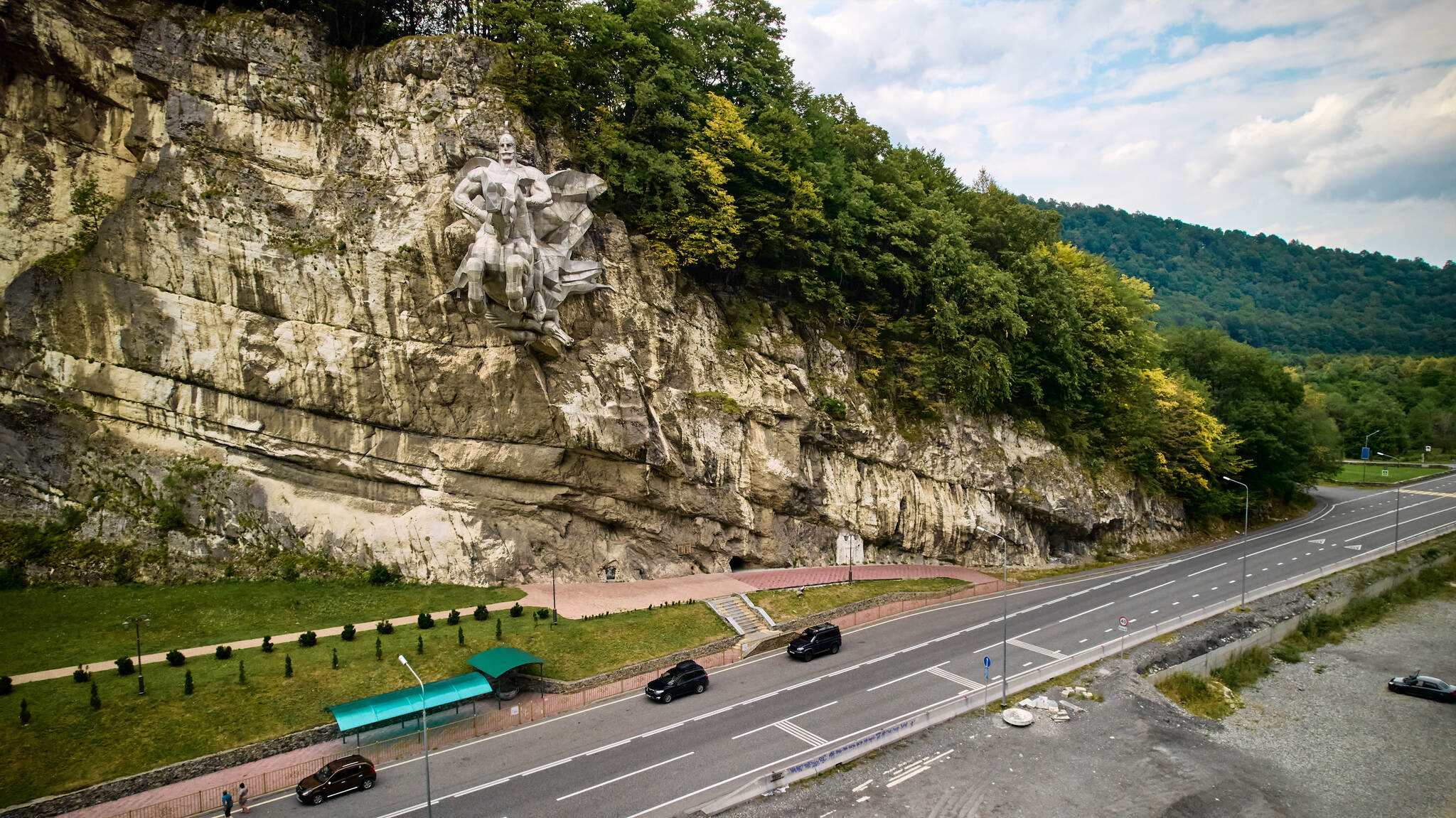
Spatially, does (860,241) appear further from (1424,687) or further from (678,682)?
(1424,687)

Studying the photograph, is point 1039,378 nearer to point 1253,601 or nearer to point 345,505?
point 1253,601

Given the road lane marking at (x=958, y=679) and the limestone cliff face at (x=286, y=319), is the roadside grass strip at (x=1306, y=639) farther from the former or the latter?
the limestone cliff face at (x=286, y=319)

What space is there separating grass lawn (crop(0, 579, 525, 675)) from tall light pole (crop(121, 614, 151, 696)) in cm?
24

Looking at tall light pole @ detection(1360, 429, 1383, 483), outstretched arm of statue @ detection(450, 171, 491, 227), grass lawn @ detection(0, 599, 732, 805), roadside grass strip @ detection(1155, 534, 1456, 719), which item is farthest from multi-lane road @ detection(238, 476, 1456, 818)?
tall light pole @ detection(1360, 429, 1383, 483)

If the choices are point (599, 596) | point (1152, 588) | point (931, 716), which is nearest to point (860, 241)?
point (599, 596)

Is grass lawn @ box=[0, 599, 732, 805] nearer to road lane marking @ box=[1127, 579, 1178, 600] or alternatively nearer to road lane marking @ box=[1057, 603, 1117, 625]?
road lane marking @ box=[1057, 603, 1117, 625]

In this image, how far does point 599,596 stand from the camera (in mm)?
36031

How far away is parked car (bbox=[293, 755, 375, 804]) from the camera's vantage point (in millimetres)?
21469

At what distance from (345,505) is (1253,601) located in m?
47.6

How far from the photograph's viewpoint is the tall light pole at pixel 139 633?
24.3 m

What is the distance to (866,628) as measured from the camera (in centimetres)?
3725

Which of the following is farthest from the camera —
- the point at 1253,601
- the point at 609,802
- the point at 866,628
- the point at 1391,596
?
the point at 1391,596

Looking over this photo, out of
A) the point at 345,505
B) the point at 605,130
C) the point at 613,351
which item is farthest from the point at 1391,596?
the point at 345,505

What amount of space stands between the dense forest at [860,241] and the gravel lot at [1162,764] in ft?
74.3
